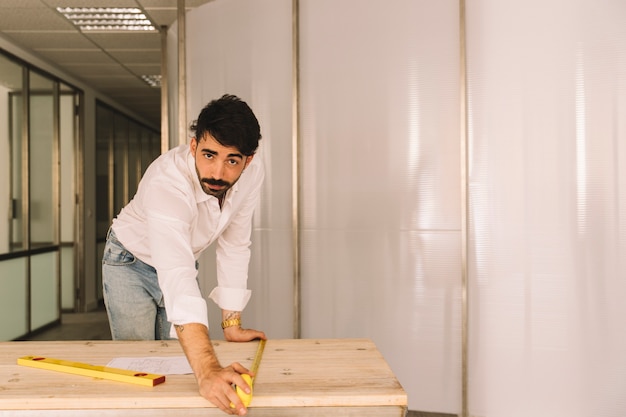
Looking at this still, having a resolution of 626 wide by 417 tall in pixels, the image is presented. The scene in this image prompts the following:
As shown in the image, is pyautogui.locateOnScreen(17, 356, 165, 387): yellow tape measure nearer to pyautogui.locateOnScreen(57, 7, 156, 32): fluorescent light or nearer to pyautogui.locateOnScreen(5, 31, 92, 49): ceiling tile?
pyautogui.locateOnScreen(57, 7, 156, 32): fluorescent light

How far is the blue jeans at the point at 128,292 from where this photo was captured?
6.72 ft

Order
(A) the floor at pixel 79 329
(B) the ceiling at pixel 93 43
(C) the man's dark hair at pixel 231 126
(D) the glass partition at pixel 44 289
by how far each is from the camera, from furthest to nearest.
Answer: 1. (D) the glass partition at pixel 44 289
2. (A) the floor at pixel 79 329
3. (B) the ceiling at pixel 93 43
4. (C) the man's dark hair at pixel 231 126

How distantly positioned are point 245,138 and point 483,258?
1952 mm

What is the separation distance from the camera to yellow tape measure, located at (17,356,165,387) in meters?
1.35

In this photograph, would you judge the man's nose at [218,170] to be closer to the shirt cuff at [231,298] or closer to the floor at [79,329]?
the shirt cuff at [231,298]

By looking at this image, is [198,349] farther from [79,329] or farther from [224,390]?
[79,329]

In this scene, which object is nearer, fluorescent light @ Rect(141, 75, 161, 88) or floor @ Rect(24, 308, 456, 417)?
floor @ Rect(24, 308, 456, 417)

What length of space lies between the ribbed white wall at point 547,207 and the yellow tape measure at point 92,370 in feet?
7.18

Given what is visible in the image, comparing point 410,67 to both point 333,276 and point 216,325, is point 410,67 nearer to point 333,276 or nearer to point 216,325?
point 333,276

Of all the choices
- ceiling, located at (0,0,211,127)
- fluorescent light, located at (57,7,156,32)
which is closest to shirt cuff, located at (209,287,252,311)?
ceiling, located at (0,0,211,127)

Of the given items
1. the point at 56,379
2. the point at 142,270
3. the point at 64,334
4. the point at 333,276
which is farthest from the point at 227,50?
the point at 64,334

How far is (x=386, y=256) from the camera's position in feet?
10.6

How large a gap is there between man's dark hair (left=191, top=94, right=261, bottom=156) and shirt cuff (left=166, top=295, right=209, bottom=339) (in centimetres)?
45

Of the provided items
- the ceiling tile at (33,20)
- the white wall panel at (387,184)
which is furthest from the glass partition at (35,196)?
the white wall panel at (387,184)
